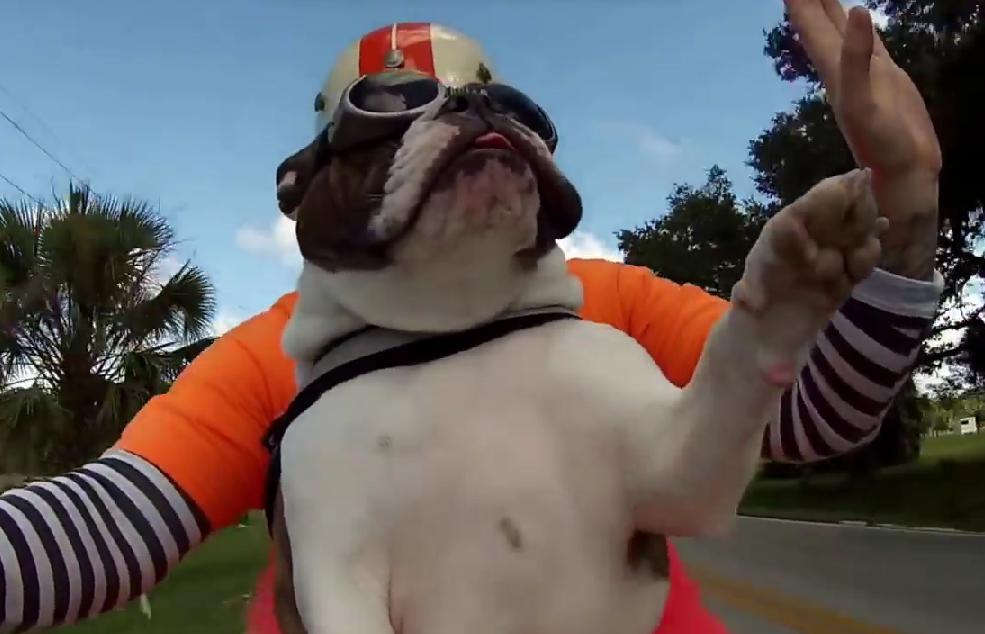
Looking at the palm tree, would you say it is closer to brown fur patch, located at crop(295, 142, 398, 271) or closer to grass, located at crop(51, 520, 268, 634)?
grass, located at crop(51, 520, 268, 634)

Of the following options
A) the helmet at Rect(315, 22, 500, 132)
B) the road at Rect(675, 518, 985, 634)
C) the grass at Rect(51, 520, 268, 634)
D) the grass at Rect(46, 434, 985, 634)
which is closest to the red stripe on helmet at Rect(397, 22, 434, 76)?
the helmet at Rect(315, 22, 500, 132)

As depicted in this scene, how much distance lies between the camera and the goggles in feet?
5.00

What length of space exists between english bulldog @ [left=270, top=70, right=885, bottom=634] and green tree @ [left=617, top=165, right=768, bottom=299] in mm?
19677

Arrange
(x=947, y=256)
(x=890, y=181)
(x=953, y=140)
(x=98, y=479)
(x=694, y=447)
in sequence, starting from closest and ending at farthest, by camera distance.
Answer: (x=694, y=447) < (x=890, y=181) < (x=98, y=479) < (x=953, y=140) < (x=947, y=256)

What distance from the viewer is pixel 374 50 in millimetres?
1747

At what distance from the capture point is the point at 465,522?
4.50ft

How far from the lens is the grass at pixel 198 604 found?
7.32 m

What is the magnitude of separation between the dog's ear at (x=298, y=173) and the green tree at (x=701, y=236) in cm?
1957

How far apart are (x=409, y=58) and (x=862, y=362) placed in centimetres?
80

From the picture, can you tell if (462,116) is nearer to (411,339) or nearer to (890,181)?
(411,339)

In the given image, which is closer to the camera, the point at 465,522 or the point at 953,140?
the point at 465,522

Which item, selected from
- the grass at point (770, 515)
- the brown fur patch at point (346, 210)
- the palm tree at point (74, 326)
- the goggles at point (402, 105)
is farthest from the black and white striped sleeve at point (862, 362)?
the palm tree at point (74, 326)

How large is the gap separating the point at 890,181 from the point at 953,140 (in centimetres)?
1453

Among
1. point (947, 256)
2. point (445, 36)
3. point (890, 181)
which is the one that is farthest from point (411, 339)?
point (947, 256)
